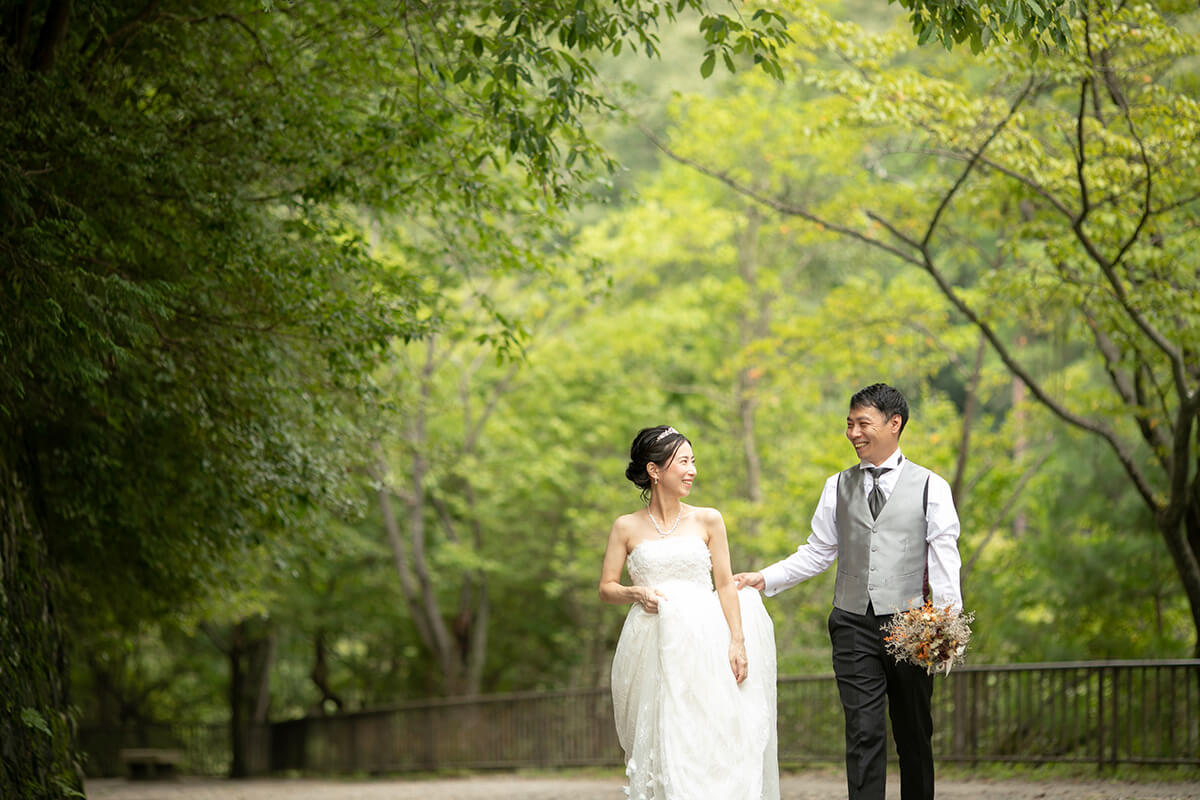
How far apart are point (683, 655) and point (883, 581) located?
110 centimetres

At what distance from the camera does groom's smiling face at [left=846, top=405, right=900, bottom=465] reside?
593cm

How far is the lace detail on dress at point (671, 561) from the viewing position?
6.41 m

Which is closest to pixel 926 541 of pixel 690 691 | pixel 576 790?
pixel 690 691

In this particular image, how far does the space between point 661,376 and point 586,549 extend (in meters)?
5.22

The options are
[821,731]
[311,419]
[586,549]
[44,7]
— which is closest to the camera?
[44,7]

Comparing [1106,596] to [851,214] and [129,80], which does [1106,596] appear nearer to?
[851,214]

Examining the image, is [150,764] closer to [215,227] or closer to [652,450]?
[215,227]

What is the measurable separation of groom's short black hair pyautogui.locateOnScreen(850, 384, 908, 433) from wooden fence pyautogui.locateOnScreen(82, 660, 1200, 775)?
6.25 m

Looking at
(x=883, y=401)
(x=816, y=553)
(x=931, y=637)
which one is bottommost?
(x=931, y=637)

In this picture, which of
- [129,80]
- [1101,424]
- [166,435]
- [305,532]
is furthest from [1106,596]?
[129,80]

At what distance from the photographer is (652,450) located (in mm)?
6453

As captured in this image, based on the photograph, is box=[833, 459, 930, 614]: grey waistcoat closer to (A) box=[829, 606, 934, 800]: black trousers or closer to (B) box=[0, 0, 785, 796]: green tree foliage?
(A) box=[829, 606, 934, 800]: black trousers

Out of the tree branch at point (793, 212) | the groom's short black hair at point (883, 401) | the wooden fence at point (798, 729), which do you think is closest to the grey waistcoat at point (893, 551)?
the groom's short black hair at point (883, 401)

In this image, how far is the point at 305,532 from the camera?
12930mm
